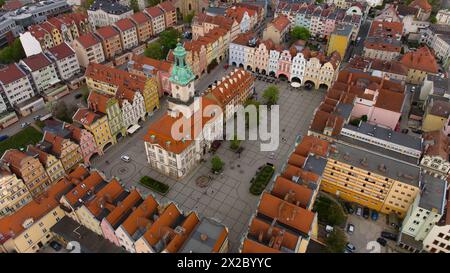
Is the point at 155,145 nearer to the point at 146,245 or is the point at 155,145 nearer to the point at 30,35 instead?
the point at 146,245

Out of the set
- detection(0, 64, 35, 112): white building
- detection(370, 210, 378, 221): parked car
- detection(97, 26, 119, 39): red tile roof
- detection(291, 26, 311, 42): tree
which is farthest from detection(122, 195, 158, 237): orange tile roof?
detection(291, 26, 311, 42): tree

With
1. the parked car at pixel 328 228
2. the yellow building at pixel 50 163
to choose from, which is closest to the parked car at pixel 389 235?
the parked car at pixel 328 228

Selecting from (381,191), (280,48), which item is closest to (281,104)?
(280,48)

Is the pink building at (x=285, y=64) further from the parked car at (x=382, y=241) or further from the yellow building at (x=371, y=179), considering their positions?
the parked car at (x=382, y=241)

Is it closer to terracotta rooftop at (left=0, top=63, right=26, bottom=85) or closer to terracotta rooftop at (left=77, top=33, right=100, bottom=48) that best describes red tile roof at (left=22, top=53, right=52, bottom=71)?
terracotta rooftop at (left=0, top=63, right=26, bottom=85)

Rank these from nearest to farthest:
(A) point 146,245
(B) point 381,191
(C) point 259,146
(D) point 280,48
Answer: (A) point 146,245 < (B) point 381,191 < (C) point 259,146 < (D) point 280,48
